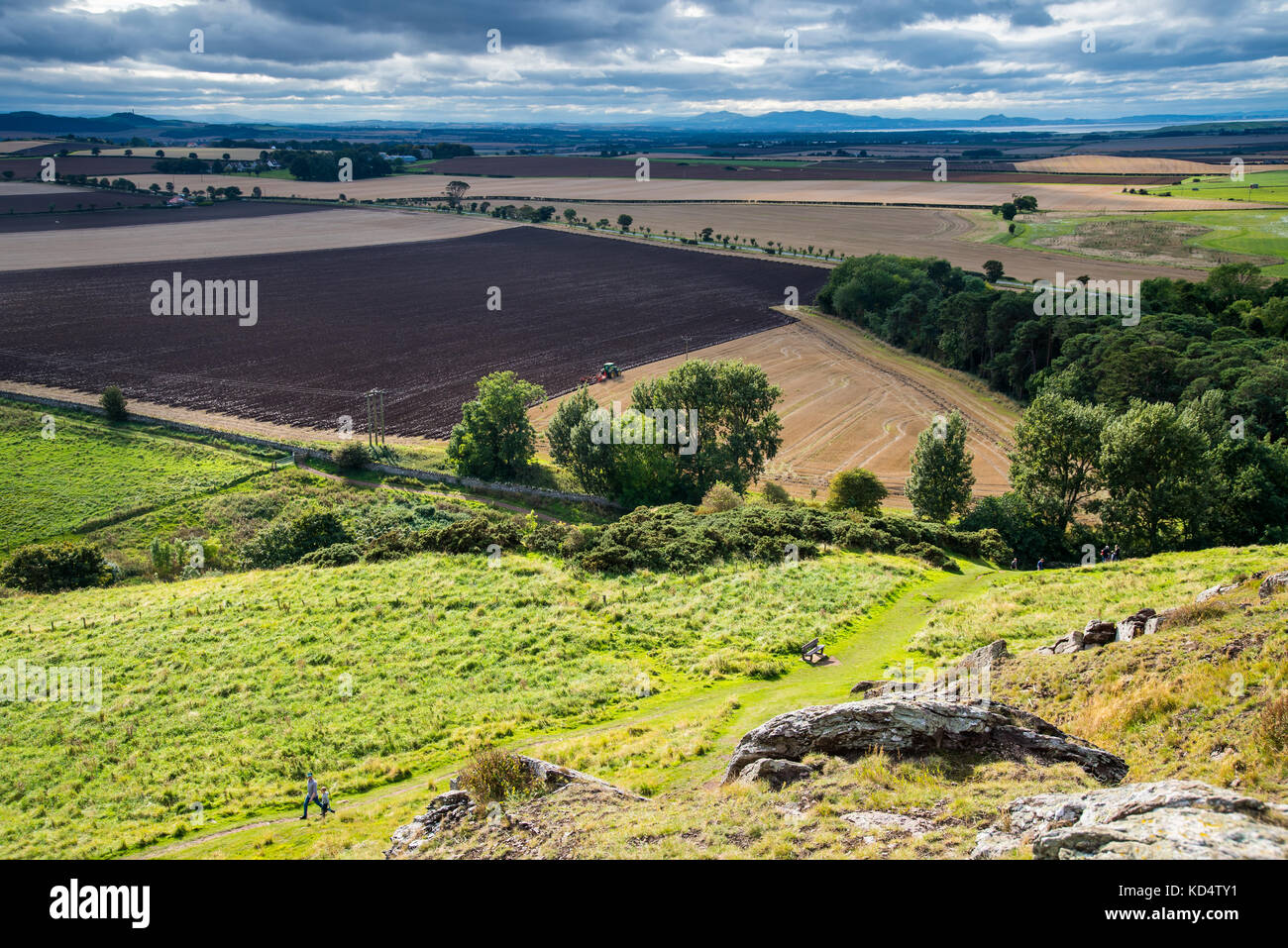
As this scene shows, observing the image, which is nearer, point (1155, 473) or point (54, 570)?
point (54, 570)

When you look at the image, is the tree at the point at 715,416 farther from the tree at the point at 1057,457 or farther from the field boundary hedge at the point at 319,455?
the tree at the point at 1057,457

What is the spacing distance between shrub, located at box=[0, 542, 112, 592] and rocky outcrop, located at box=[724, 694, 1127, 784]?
3874 centimetres

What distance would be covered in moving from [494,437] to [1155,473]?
3875cm

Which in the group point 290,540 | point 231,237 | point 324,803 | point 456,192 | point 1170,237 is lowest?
point 324,803

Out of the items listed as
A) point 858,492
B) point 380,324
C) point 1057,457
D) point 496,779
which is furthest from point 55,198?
point 496,779

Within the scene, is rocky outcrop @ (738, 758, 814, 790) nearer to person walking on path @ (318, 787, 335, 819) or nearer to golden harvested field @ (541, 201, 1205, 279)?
person walking on path @ (318, 787, 335, 819)

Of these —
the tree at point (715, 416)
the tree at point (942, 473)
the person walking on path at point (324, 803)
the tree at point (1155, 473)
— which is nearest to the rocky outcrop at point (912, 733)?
the person walking on path at point (324, 803)

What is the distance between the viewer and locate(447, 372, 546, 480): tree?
53344mm

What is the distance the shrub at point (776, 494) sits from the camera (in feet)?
167

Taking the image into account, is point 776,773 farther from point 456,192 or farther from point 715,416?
point 456,192

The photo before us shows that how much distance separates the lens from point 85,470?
53.8 m

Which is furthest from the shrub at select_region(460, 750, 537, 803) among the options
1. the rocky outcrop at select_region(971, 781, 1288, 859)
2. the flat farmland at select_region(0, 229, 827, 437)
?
the flat farmland at select_region(0, 229, 827, 437)
